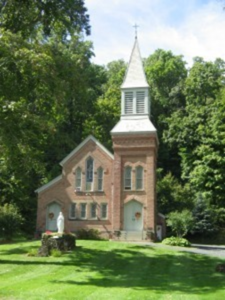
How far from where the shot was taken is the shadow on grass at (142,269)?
13.3 m

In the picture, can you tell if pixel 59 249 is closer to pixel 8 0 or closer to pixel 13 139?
pixel 13 139

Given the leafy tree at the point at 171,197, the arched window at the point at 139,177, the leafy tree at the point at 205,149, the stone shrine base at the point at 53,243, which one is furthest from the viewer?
the leafy tree at the point at 171,197

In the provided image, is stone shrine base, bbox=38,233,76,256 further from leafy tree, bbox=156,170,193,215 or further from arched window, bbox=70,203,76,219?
leafy tree, bbox=156,170,193,215

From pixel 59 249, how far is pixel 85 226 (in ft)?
40.2

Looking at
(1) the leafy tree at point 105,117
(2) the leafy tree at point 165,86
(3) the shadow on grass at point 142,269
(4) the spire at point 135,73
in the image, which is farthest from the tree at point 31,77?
(2) the leafy tree at point 165,86

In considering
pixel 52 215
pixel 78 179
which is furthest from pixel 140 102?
pixel 52 215

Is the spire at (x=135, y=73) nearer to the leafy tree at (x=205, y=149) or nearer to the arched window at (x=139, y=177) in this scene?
the leafy tree at (x=205, y=149)

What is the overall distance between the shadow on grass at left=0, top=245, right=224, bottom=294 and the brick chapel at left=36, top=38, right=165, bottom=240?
7.58 meters

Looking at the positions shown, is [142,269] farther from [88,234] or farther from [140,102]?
[140,102]

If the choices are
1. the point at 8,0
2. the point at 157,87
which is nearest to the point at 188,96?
the point at 157,87

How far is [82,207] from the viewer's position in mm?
33500

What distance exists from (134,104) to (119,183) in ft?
21.8

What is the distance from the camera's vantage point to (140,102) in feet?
111

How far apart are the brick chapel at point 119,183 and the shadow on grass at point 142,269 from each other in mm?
7584
